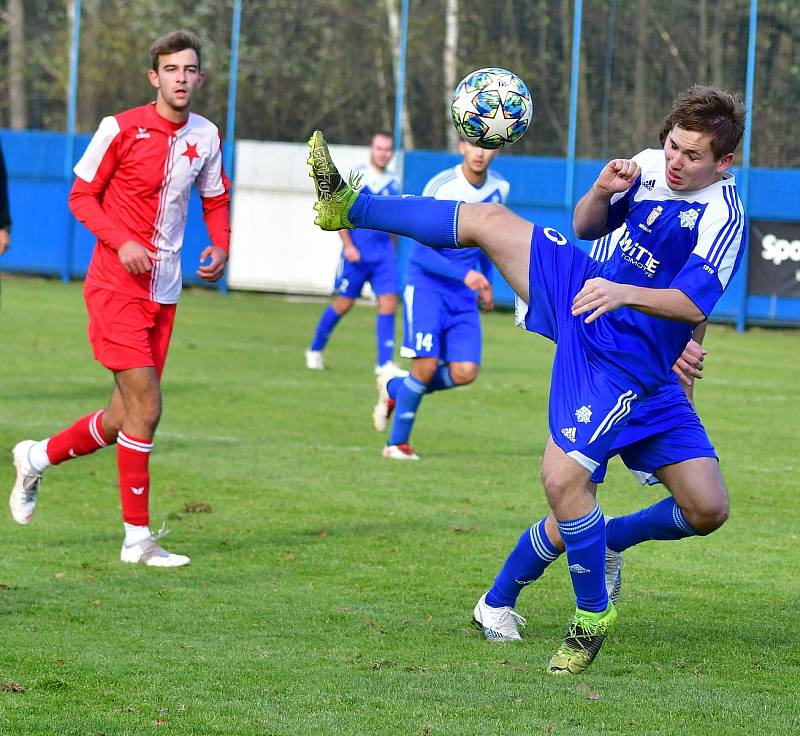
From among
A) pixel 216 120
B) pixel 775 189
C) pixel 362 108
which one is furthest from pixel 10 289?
pixel 775 189

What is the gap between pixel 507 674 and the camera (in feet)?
16.2

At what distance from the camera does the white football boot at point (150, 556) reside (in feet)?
21.8

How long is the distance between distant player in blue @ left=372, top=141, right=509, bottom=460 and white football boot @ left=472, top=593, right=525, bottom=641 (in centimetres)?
Result: 426

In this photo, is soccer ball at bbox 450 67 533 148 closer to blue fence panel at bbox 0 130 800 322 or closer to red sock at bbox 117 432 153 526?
red sock at bbox 117 432 153 526

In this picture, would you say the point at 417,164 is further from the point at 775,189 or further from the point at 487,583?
the point at 487,583

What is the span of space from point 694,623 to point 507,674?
1.21m

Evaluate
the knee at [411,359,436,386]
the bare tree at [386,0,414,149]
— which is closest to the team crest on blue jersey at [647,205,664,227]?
the knee at [411,359,436,386]

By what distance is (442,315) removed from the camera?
9.80 m

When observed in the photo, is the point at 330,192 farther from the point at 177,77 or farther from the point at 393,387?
the point at 393,387

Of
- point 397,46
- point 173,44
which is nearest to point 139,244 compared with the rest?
point 173,44

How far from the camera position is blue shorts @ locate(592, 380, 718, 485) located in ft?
17.4

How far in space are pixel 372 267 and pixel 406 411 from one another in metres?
4.92

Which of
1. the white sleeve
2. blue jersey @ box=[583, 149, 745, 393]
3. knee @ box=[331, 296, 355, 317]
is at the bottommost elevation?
knee @ box=[331, 296, 355, 317]

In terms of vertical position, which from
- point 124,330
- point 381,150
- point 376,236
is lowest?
point 124,330
